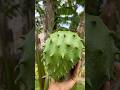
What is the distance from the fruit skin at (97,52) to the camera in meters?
0.64

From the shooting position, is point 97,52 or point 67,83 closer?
point 97,52

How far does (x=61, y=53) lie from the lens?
2.36 ft

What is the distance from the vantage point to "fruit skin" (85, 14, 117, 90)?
0.64 m

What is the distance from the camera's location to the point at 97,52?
646 millimetres

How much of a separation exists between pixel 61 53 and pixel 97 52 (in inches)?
4.1

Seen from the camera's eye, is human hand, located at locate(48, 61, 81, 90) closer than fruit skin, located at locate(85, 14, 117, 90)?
No

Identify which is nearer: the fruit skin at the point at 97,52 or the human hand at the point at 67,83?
the fruit skin at the point at 97,52

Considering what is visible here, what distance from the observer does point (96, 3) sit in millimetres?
643

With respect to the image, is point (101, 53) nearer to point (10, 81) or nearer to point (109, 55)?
point (109, 55)

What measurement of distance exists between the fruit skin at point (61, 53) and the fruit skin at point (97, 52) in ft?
0.28

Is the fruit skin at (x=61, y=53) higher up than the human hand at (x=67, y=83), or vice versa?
the fruit skin at (x=61, y=53)

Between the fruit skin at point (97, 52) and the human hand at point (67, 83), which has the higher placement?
the fruit skin at point (97, 52)

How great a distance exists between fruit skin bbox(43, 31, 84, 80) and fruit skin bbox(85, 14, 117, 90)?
85 millimetres

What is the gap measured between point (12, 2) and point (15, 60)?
0.41ft
